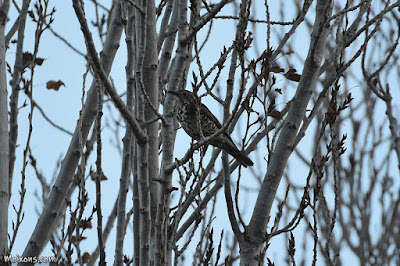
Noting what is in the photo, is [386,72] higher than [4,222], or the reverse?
[386,72]

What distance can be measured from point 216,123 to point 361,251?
2186mm

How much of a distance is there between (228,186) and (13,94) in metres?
1.80

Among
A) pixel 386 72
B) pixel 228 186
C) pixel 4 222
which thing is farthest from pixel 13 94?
pixel 386 72

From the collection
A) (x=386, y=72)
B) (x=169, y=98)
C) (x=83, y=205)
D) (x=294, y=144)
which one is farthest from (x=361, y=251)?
(x=83, y=205)

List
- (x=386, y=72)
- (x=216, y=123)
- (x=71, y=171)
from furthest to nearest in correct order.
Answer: (x=386, y=72)
(x=216, y=123)
(x=71, y=171)

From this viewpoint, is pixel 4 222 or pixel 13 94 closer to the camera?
pixel 4 222

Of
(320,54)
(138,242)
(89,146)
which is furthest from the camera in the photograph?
(89,146)

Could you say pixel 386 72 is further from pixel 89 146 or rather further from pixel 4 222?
pixel 4 222

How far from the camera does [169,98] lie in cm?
309

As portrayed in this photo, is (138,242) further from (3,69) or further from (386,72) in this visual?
(386,72)

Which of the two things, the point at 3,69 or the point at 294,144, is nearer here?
the point at 294,144

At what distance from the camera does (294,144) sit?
2949 millimetres

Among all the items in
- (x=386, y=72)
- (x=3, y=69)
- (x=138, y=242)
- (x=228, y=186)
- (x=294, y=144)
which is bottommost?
(x=138, y=242)

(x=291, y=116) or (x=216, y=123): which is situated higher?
(x=216, y=123)
